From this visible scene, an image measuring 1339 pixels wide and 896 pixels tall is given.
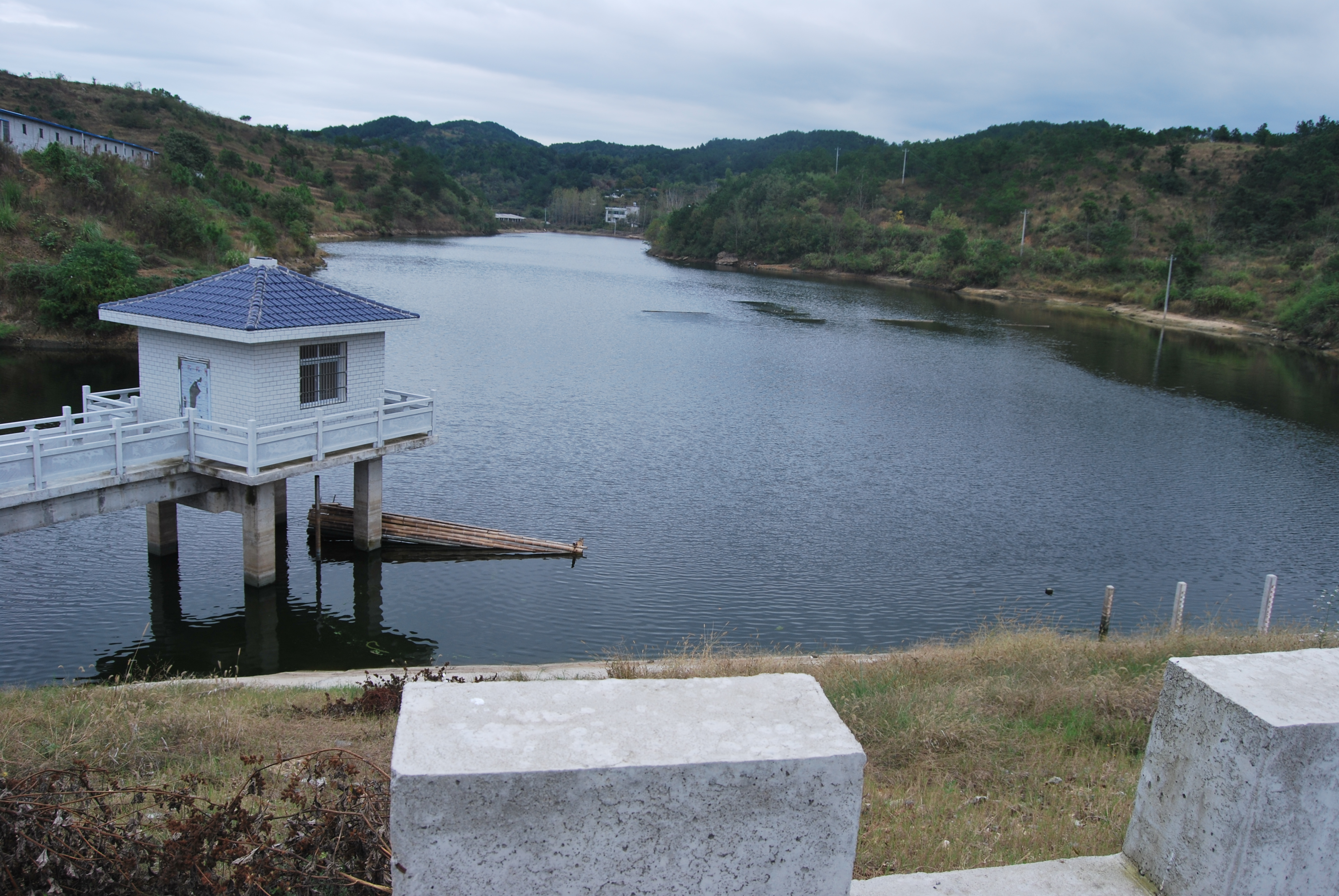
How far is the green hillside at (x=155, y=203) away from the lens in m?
39.5

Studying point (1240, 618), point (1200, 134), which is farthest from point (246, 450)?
point (1200, 134)

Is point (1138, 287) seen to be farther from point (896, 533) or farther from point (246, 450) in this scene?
point (246, 450)

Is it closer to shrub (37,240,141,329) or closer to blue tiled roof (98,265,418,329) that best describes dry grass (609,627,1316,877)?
blue tiled roof (98,265,418,329)

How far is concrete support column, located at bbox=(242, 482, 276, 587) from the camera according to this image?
17625 millimetres

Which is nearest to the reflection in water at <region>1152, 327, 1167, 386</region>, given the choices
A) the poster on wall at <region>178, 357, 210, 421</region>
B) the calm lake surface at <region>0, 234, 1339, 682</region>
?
the calm lake surface at <region>0, 234, 1339, 682</region>

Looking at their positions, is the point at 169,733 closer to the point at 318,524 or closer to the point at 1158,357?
the point at 318,524

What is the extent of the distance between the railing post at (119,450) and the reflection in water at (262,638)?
276 centimetres

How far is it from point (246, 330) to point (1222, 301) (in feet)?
249

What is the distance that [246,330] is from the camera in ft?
55.4

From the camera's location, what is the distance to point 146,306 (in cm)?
1814

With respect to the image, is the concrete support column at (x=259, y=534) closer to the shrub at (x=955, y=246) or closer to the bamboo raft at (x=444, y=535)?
the bamboo raft at (x=444, y=535)

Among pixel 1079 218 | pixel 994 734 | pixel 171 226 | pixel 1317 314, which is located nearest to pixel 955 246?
pixel 1079 218

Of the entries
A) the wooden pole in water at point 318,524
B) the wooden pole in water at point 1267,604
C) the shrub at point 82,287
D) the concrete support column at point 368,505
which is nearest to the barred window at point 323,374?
the concrete support column at point 368,505

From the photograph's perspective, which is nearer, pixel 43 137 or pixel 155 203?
pixel 155 203
